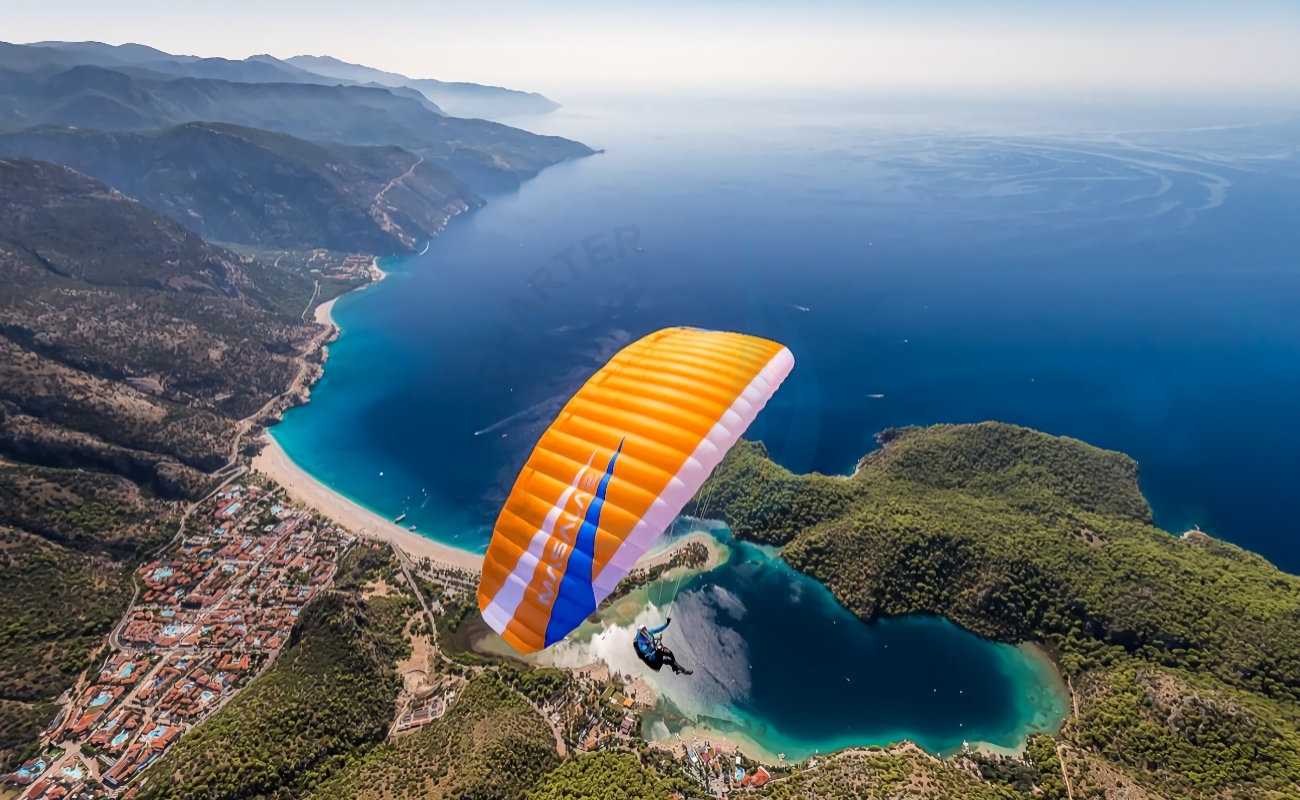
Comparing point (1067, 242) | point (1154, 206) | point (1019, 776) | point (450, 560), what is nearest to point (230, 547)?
point (450, 560)

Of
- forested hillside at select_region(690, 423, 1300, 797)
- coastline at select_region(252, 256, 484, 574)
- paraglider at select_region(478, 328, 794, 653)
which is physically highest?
paraglider at select_region(478, 328, 794, 653)

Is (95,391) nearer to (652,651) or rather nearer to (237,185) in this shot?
(652,651)

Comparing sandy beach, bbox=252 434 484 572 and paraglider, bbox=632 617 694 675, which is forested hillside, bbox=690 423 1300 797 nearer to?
sandy beach, bbox=252 434 484 572

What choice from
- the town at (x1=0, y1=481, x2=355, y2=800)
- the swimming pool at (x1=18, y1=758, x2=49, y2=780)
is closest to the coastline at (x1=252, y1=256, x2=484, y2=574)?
the town at (x1=0, y1=481, x2=355, y2=800)

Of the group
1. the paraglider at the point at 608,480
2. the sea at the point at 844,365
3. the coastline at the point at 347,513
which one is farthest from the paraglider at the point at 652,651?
the coastline at the point at 347,513

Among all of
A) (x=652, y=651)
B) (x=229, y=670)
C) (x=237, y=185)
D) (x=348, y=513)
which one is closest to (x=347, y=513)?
(x=348, y=513)
